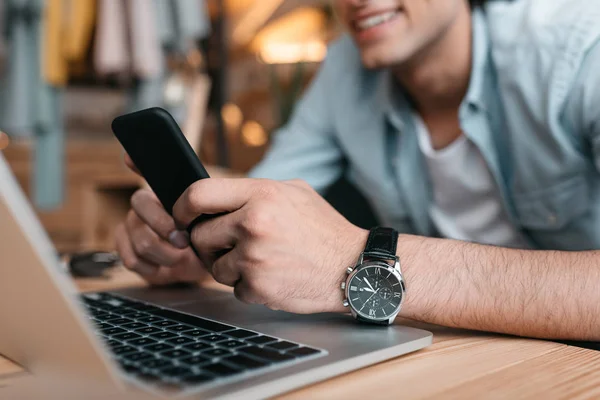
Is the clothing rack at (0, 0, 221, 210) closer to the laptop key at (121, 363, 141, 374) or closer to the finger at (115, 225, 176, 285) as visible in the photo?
the finger at (115, 225, 176, 285)

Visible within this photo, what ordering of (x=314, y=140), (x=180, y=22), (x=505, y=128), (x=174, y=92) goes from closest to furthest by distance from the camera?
(x=505, y=128)
(x=314, y=140)
(x=180, y=22)
(x=174, y=92)

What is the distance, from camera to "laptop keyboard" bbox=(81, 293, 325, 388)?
34 cm

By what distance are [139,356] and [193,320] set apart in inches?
4.8

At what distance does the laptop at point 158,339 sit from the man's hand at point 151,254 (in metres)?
0.13

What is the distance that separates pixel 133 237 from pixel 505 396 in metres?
0.52

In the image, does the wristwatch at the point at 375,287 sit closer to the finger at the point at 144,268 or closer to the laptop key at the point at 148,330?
the laptop key at the point at 148,330

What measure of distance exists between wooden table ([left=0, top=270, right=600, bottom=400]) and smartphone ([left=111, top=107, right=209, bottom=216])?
0.69 ft

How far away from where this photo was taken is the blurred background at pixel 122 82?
2.14 meters

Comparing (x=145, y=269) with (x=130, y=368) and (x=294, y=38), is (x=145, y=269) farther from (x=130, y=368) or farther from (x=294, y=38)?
(x=294, y=38)

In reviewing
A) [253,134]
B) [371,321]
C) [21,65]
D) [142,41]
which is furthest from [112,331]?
[253,134]

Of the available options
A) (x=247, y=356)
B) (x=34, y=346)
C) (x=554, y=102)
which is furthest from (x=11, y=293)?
(x=554, y=102)

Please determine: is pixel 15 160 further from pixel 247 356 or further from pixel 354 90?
pixel 247 356

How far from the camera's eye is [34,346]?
36 centimetres

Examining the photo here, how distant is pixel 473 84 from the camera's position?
98 cm
